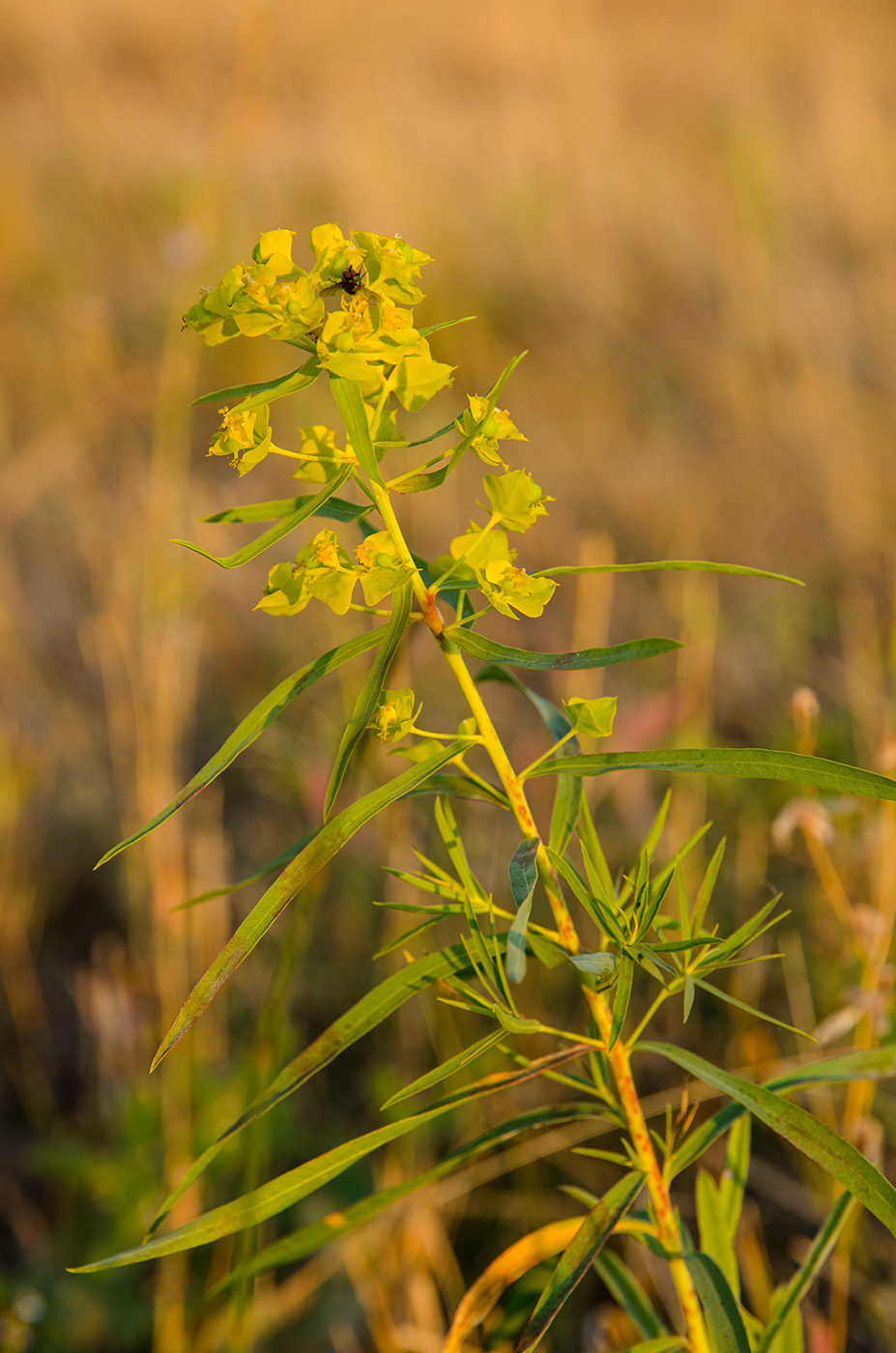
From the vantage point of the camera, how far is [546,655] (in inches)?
14.8

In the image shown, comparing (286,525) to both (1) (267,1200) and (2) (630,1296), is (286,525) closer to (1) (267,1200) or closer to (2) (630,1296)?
(1) (267,1200)

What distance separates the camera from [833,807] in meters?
0.90

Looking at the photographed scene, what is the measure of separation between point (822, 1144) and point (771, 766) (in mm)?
135

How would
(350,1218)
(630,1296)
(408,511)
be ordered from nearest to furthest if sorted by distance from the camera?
(350,1218)
(630,1296)
(408,511)

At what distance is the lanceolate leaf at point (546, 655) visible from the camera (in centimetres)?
37

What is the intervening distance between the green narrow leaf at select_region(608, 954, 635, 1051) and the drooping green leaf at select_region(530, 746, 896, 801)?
3.1 inches

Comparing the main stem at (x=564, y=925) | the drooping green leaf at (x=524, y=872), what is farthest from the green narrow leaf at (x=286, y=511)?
the drooping green leaf at (x=524, y=872)

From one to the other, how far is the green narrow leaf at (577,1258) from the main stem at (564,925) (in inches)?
0.9

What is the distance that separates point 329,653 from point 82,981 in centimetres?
118

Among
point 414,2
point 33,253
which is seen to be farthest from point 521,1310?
point 414,2

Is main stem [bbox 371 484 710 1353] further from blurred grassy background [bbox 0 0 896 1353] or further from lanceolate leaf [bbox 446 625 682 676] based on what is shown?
blurred grassy background [bbox 0 0 896 1353]

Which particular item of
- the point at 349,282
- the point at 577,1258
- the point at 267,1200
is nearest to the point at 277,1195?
the point at 267,1200

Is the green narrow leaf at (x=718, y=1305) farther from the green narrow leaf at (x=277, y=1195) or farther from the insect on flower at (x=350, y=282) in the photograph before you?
the insect on flower at (x=350, y=282)

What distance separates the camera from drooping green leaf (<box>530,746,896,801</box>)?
34 cm
